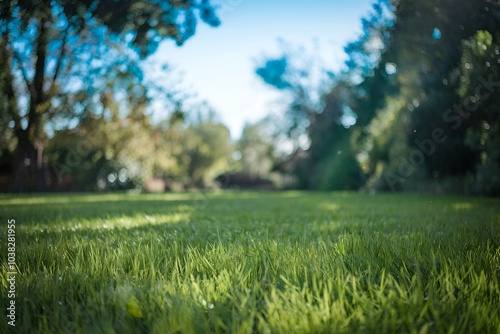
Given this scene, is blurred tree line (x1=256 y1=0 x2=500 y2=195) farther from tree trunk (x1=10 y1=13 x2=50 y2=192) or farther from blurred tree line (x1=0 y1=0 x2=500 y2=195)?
tree trunk (x1=10 y1=13 x2=50 y2=192)

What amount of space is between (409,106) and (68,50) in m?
14.7

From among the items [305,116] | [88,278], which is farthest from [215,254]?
[305,116]

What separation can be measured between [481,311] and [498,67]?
16.2 feet

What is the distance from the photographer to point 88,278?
169cm

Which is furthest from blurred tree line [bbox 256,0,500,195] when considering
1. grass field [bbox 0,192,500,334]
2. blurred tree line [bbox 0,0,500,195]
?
grass field [bbox 0,192,500,334]

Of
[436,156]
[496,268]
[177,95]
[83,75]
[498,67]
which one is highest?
[83,75]

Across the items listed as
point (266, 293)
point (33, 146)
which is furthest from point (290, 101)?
point (266, 293)

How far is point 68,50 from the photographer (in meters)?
8.72

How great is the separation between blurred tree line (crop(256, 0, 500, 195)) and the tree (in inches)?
145

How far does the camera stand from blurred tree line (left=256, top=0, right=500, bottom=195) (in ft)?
13.3

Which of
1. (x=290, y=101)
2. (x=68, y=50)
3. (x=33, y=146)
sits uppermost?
(x=290, y=101)

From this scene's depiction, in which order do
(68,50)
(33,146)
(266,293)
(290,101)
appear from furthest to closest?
(290,101) → (33,146) → (68,50) → (266,293)

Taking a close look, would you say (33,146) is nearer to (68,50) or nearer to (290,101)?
(68,50)

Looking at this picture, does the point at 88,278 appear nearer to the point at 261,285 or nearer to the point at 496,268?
the point at 261,285
